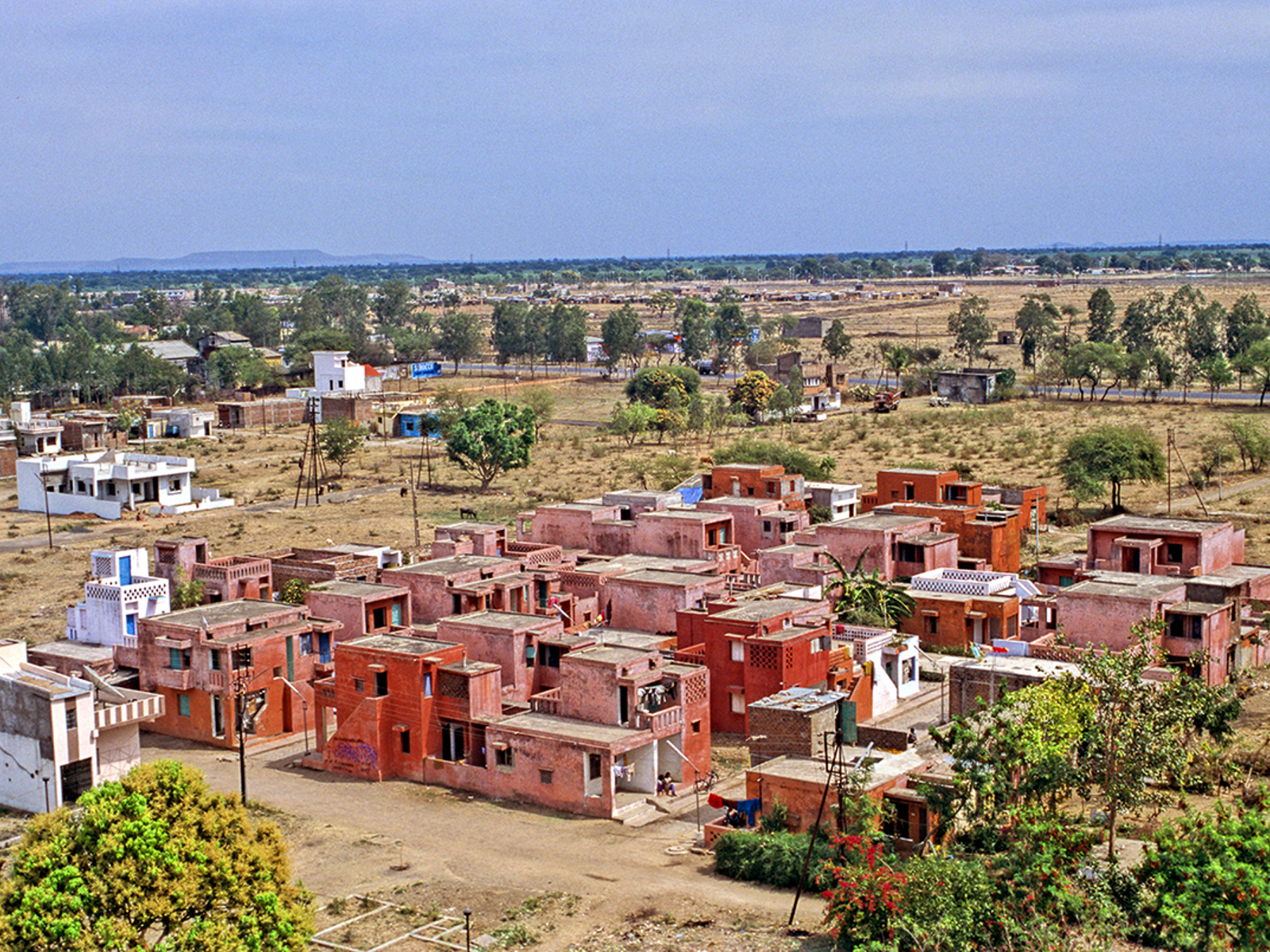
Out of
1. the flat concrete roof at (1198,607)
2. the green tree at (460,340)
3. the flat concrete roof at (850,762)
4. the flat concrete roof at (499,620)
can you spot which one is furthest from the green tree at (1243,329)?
the flat concrete roof at (850,762)

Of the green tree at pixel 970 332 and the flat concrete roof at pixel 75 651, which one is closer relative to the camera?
the flat concrete roof at pixel 75 651

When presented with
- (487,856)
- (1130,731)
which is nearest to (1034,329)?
(1130,731)

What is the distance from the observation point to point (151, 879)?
1906cm

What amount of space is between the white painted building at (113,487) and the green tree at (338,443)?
7750mm

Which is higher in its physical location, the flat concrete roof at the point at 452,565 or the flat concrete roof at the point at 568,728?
the flat concrete roof at the point at 452,565

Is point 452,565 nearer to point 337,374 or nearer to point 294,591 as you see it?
point 294,591

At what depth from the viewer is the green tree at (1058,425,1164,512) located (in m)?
56.9

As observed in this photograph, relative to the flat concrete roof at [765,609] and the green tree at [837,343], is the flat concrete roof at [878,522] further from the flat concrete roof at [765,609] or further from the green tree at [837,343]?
the green tree at [837,343]

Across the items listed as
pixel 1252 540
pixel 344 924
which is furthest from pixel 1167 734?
pixel 1252 540

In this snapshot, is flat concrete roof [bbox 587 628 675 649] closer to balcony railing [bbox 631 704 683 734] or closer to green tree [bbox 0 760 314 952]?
balcony railing [bbox 631 704 683 734]

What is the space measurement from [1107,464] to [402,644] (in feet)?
112

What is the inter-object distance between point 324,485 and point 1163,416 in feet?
152

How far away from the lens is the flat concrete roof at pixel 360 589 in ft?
127

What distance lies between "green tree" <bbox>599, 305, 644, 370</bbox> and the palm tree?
82284 mm
